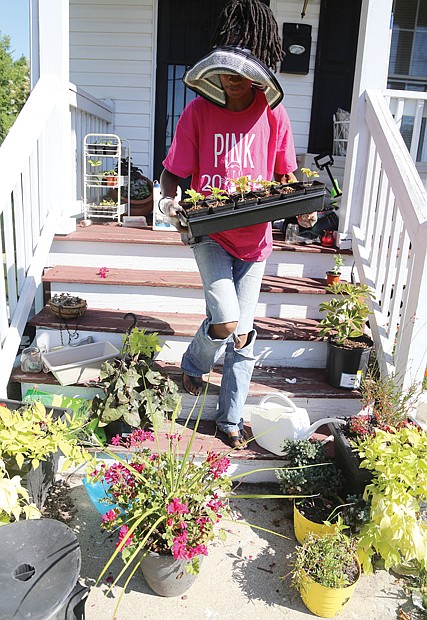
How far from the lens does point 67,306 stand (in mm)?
3141

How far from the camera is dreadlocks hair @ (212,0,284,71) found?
2248 mm

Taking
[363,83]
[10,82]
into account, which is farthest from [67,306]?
[10,82]

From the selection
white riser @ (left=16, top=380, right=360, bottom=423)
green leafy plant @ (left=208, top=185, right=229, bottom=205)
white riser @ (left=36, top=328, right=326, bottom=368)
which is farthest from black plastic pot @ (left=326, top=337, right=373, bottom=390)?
green leafy plant @ (left=208, top=185, right=229, bottom=205)

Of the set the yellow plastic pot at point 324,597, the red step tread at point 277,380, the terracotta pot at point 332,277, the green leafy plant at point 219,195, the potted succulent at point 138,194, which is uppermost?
the green leafy plant at point 219,195

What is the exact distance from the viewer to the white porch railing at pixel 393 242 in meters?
2.67

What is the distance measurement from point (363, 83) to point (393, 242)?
1205 millimetres

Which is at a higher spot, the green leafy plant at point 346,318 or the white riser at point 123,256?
the white riser at point 123,256

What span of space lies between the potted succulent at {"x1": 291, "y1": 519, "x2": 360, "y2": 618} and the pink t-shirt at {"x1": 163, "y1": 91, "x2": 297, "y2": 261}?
4.05 ft

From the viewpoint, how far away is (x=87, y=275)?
3.43 meters

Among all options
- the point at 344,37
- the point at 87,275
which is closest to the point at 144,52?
the point at 344,37

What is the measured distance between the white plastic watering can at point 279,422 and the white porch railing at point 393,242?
556 millimetres

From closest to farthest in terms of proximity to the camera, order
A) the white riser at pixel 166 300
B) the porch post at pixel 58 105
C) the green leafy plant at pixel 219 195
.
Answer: the green leafy plant at pixel 219 195
the porch post at pixel 58 105
the white riser at pixel 166 300

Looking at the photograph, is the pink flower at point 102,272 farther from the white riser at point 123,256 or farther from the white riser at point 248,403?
the white riser at point 248,403

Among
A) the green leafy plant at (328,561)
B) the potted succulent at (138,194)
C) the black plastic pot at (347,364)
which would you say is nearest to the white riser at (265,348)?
the black plastic pot at (347,364)
